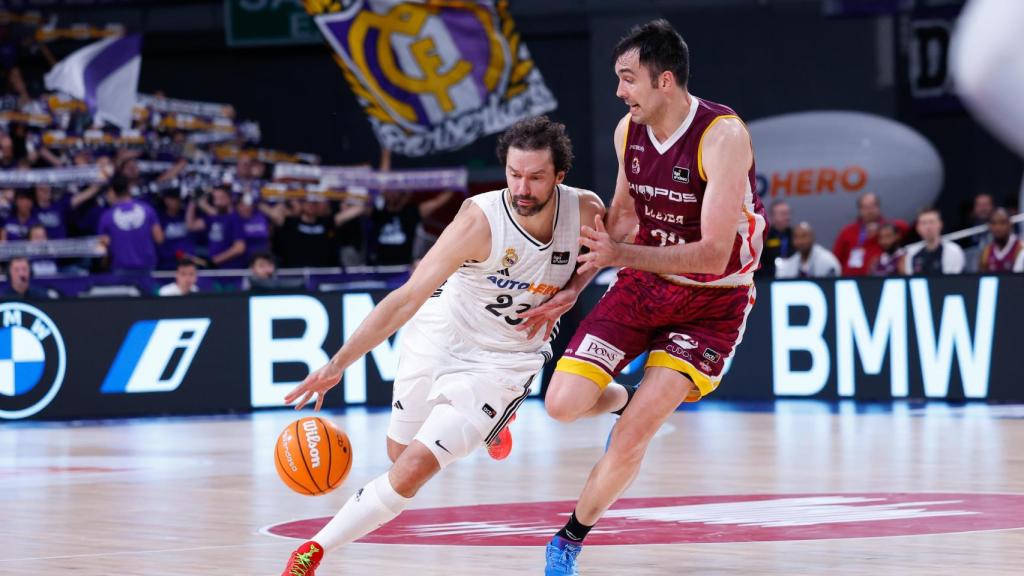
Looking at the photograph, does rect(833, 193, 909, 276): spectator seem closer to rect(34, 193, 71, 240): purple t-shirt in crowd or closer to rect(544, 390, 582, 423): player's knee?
rect(34, 193, 71, 240): purple t-shirt in crowd

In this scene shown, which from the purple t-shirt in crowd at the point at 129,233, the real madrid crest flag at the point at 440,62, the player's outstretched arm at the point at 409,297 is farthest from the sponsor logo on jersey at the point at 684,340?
the real madrid crest flag at the point at 440,62

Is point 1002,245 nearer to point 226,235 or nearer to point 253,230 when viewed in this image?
point 253,230

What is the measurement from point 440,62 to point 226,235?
123 inches

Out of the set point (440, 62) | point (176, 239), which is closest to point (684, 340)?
point (176, 239)

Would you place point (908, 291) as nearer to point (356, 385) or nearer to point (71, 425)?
point (356, 385)

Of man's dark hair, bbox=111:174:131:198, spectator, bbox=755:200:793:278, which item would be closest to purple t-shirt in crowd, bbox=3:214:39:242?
man's dark hair, bbox=111:174:131:198

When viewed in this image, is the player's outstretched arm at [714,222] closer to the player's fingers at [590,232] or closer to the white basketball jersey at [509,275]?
the player's fingers at [590,232]

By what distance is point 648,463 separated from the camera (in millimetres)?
10102

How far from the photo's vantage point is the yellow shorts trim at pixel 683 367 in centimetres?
620

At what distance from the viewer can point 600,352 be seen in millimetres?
6305

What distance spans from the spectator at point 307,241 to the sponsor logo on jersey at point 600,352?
1035 cm

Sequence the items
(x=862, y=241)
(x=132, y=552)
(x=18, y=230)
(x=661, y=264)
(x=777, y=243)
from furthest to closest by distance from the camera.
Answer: (x=18, y=230) → (x=862, y=241) → (x=777, y=243) → (x=132, y=552) → (x=661, y=264)

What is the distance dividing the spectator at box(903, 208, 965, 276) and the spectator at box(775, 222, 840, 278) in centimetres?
70

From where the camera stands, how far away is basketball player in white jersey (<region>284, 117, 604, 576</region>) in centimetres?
563
